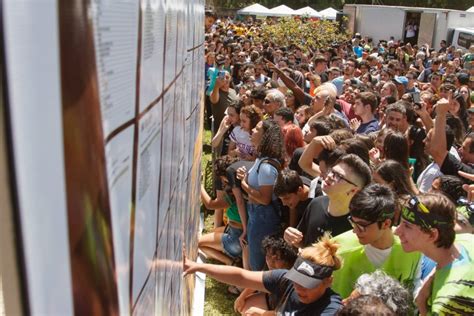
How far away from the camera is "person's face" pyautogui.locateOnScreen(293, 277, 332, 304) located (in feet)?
8.20

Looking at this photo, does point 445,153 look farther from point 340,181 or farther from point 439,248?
point 439,248

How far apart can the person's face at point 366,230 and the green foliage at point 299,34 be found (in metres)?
14.5

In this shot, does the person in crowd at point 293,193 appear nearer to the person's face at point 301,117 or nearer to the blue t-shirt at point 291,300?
the blue t-shirt at point 291,300

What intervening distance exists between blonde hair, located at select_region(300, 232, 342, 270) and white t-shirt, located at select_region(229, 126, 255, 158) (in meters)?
2.92

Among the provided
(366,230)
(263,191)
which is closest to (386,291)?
(366,230)

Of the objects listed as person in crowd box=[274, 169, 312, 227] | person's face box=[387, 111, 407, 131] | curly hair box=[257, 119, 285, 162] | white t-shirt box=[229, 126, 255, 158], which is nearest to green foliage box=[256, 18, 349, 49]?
white t-shirt box=[229, 126, 255, 158]

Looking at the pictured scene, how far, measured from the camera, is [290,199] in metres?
3.69

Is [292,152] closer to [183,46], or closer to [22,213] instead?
[183,46]

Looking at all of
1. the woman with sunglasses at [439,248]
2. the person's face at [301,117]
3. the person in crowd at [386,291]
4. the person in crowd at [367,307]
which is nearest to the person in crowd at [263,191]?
the woman with sunglasses at [439,248]

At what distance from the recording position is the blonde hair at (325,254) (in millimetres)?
2503

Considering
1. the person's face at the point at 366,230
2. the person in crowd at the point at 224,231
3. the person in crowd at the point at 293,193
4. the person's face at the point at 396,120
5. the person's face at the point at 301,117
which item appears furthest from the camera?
the person's face at the point at 301,117

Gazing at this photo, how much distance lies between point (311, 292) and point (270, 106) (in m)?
3.82

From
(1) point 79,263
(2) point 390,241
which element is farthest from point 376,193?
(1) point 79,263

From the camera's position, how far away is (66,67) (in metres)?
0.66
